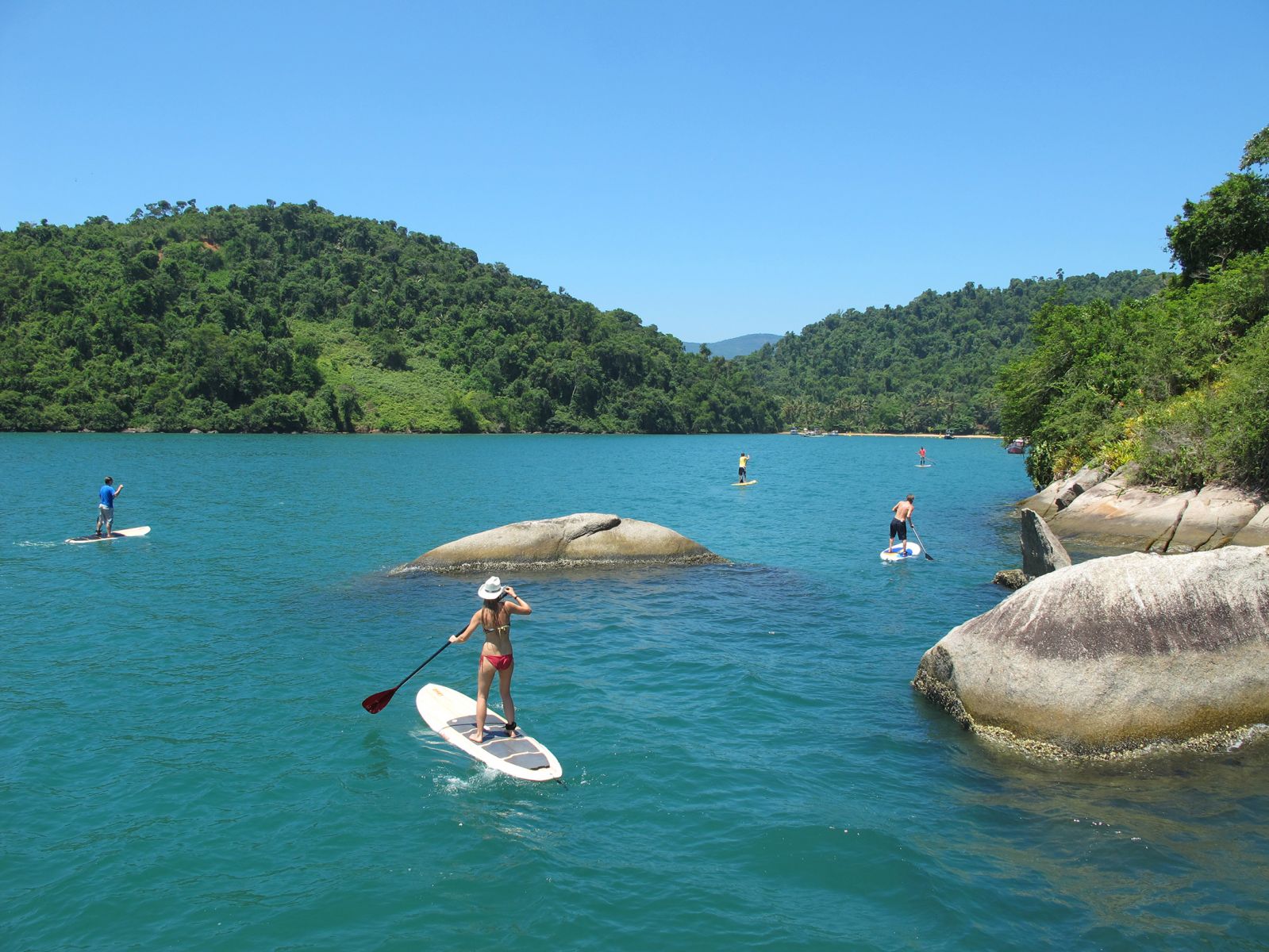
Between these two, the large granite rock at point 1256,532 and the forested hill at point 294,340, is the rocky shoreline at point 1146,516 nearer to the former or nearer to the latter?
the large granite rock at point 1256,532

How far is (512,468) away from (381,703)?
56.7 m

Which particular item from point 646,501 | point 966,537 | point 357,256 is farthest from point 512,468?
point 357,256

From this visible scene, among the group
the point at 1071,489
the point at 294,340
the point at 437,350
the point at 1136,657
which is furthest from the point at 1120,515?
the point at 437,350

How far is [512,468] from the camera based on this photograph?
68750 mm

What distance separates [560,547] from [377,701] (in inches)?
425

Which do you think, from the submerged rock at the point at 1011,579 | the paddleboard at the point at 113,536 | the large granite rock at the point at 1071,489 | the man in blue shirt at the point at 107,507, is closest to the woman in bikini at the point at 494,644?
the submerged rock at the point at 1011,579

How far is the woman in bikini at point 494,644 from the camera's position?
1123 cm

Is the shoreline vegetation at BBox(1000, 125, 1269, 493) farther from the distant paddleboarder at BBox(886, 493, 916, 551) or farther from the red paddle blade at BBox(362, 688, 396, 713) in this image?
the red paddle blade at BBox(362, 688, 396, 713)

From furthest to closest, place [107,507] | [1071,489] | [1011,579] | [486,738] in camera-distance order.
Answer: [1071,489], [107,507], [1011,579], [486,738]

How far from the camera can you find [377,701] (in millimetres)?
12461

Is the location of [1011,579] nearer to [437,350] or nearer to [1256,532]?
[1256,532]

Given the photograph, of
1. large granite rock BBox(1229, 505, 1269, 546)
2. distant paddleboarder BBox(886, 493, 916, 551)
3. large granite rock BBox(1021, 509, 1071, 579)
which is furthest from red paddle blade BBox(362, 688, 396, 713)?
large granite rock BBox(1229, 505, 1269, 546)

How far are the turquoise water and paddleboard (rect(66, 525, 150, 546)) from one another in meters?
5.81

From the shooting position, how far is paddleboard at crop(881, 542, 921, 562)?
2552cm
